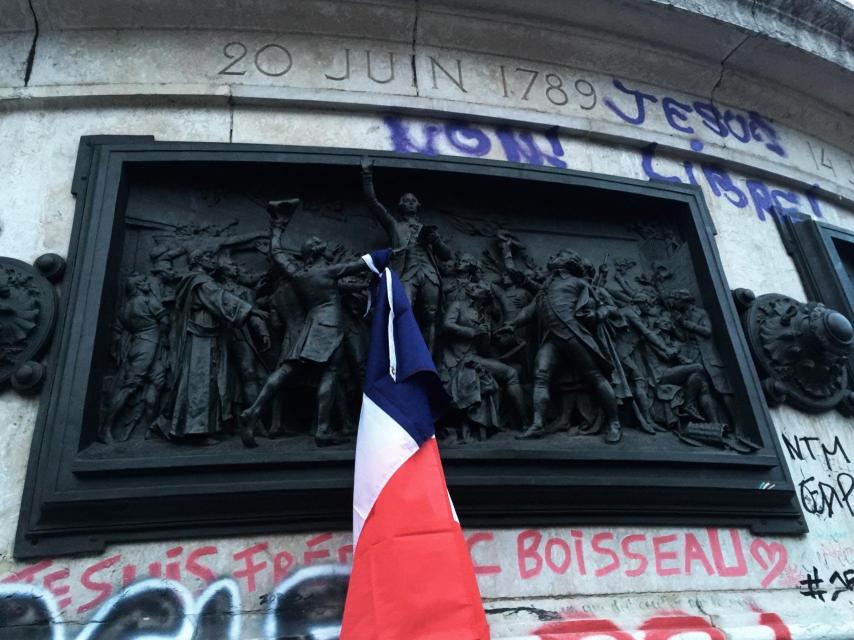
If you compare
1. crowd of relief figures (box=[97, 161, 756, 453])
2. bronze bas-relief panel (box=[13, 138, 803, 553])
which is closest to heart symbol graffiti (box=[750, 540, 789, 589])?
bronze bas-relief panel (box=[13, 138, 803, 553])

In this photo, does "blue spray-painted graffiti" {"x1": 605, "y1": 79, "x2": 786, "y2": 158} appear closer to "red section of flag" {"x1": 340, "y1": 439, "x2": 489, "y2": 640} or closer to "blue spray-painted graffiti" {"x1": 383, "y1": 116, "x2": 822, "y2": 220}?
"blue spray-painted graffiti" {"x1": 383, "y1": 116, "x2": 822, "y2": 220}

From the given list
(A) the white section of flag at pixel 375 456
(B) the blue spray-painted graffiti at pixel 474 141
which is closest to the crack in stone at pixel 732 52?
(B) the blue spray-painted graffiti at pixel 474 141

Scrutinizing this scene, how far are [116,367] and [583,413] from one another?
3.44m

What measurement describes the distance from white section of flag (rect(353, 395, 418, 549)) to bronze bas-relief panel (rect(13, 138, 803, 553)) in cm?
33

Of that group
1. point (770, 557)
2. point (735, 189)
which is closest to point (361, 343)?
point (770, 557)

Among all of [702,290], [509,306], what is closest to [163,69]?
[509,306]

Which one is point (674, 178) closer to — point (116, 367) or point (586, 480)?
point (586, 480)

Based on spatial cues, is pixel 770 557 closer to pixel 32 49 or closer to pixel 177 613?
pixel 177 613

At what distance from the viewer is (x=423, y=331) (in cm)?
537

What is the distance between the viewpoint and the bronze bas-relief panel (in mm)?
4566

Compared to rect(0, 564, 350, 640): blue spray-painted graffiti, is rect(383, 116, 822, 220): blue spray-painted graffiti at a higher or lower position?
higher

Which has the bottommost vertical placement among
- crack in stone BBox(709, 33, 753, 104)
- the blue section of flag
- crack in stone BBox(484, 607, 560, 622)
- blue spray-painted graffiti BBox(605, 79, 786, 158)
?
crack in stone BBox(484, 607, 560, 622)

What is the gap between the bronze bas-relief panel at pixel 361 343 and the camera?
4.57 m

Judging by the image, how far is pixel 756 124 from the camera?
776 cm
